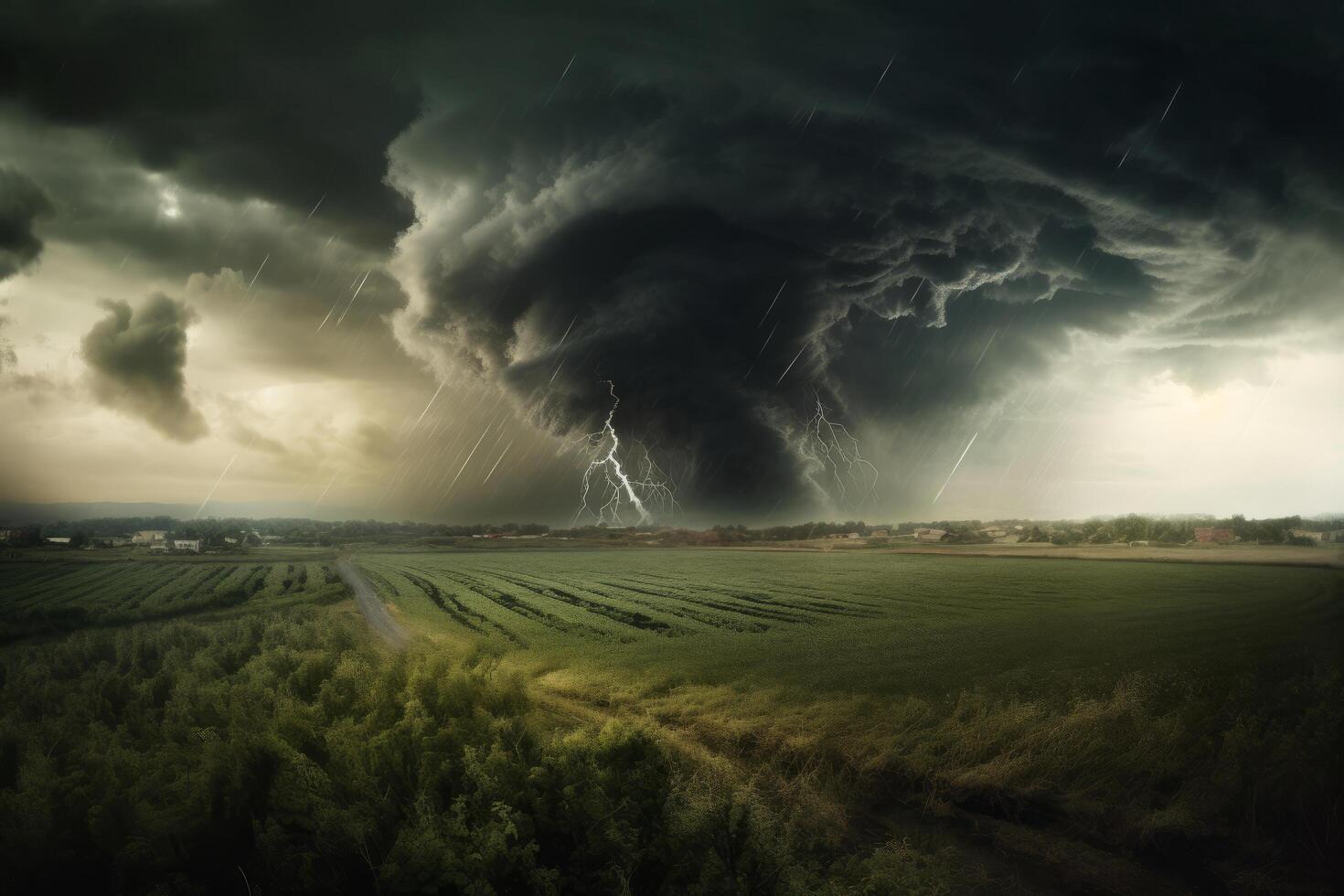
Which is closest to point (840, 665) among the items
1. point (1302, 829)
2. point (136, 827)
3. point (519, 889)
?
point (1302, 829)

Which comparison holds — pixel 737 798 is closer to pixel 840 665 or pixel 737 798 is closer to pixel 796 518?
pixel 840 665

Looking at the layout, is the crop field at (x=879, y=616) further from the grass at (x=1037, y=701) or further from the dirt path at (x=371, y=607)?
the dirt path at (x=371, y=607)

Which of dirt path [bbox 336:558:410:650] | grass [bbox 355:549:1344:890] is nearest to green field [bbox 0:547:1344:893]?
grass [bbox 355:549:1344:890]

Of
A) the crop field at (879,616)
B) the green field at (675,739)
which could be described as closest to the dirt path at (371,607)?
the green field at (675,739)

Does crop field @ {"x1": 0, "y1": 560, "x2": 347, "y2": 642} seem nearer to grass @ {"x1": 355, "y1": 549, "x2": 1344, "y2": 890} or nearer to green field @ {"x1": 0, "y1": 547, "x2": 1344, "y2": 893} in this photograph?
green field @ {"x1": 0, "y1": 547, "x2": 1344, "y2": 893}

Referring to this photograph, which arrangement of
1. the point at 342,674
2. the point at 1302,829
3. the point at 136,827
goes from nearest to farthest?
1. the point at 136,827
2. the point at 1302,829
3. the point at 342,674

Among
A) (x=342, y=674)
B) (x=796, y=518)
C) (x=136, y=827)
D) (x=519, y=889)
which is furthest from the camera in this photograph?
(x=796, y=518)

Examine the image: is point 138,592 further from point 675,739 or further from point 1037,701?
point 1037,701
